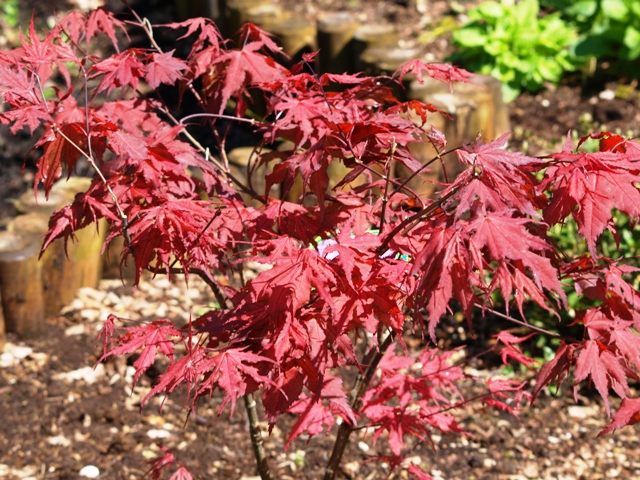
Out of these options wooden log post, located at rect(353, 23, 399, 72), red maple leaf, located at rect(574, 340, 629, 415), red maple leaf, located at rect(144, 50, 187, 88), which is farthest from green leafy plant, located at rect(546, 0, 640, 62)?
red maple leaf, located at rect(144, 50, 187, 88)

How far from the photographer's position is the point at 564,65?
5199 millimetres

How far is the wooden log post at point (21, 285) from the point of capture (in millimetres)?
3521

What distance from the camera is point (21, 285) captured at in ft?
11.8

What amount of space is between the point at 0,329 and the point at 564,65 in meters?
3.96

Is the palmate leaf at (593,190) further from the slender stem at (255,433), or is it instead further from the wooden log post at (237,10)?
the wooden log post at (237,10)

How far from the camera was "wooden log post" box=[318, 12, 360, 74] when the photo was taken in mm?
5488

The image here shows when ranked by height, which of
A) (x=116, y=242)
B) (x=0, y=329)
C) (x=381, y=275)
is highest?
(x=381, y=275)

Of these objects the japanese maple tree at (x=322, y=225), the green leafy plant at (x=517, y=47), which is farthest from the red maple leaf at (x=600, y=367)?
the green leafy plant at (x=517, y=47)

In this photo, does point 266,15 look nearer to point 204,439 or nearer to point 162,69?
point 204,439

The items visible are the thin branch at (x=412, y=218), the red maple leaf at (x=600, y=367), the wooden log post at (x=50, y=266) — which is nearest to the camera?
the thin branch at (x=412, y=218)

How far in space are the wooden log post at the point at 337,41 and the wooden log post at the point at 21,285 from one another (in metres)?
2.77

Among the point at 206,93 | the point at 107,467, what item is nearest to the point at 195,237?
the point at 206,93

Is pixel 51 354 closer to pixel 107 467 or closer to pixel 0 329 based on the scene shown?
pixel 0 329

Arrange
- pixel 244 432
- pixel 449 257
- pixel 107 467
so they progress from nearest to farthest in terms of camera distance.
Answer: pixel 449 257 → pixel 107 467 → pixel 244 432
